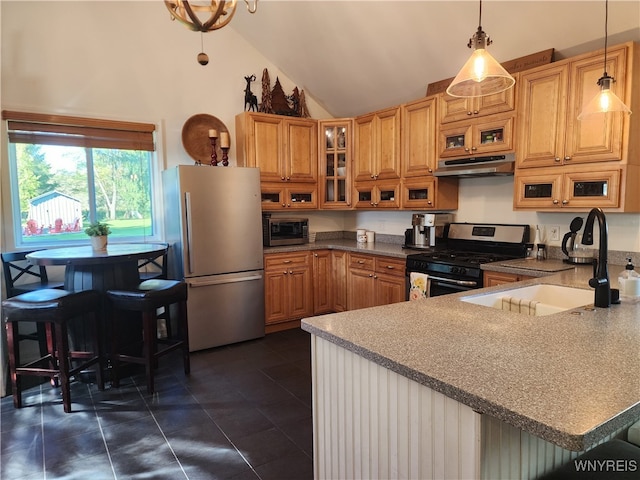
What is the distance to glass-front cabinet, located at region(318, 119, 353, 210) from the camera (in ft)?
15.1

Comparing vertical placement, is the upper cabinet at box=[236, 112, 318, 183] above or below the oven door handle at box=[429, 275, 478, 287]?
above

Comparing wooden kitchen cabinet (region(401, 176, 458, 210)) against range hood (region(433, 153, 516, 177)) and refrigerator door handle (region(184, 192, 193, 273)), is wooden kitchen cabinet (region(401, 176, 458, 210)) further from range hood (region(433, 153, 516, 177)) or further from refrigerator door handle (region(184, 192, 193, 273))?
refrigerator door handle (region(184, 192, 193, 273))

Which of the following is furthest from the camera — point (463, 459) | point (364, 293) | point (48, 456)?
point (364, 293)

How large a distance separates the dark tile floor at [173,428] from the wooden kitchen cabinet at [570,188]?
7.08ft

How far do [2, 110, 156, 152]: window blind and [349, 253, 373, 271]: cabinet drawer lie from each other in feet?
7.49

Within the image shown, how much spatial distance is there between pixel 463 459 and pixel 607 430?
1.09ft

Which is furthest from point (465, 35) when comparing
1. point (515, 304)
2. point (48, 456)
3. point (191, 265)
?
point (48, 456)

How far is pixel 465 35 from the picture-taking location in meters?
3.21

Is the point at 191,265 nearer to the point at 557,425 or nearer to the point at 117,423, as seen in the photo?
the point at 117,423

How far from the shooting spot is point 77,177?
3.72m

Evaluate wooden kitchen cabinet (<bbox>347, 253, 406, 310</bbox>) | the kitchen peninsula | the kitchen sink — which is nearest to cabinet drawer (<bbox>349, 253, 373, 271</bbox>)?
wooden kitchen cabinet (<bbox>347, 253, 406, 310</bbox>)

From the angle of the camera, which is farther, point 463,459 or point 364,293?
point 364,293

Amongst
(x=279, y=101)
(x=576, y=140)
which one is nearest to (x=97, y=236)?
(x=279, y=101)

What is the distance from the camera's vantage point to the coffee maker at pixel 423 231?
3.93 m
